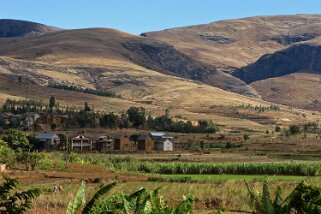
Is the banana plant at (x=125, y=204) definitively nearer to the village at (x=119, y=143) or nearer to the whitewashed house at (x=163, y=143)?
the village at (x=119, y=143)

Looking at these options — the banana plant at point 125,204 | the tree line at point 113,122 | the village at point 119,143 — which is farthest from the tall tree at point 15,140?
the banana plant at point 125,204

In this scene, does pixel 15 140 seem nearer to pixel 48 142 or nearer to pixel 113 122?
pixel 48 142

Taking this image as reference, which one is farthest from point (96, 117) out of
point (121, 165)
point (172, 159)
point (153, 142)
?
point (121, 165)

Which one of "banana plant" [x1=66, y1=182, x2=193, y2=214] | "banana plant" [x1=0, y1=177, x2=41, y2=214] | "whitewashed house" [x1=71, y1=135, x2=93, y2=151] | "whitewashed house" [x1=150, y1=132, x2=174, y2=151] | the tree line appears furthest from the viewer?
the tree line

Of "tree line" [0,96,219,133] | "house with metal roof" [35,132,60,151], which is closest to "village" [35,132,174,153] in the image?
"house with metal roof" [35,132,60,151]

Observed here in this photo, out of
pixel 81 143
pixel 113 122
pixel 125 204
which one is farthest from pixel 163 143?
pixel 125 204

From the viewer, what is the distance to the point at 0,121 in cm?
10962

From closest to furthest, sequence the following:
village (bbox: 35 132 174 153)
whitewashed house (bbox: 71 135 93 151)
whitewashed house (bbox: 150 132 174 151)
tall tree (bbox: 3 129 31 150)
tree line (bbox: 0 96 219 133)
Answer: tall tree (bbox: 3 129 31 150) → whitewashed house (bbox: 71 135 93 151) → village (bbox: 35 132 174 153) → whitewashed house (bbox: 150 132 174 151) → tree line (bbox: 0 96 219 133)

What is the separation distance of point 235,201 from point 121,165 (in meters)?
38.5

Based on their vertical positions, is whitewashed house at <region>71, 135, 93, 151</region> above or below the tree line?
below

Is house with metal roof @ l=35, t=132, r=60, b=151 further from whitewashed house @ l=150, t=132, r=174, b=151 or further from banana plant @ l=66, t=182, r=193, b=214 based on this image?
banana plant @ l=66, t=182, r=193, b=214

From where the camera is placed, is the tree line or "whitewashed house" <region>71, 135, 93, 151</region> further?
the tree line

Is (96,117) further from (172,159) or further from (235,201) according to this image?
(235,201)

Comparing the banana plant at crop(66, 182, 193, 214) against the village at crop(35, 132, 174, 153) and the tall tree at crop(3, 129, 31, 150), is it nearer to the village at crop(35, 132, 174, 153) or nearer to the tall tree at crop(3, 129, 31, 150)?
the tall tree at crop(3, 129, 31, 150)
